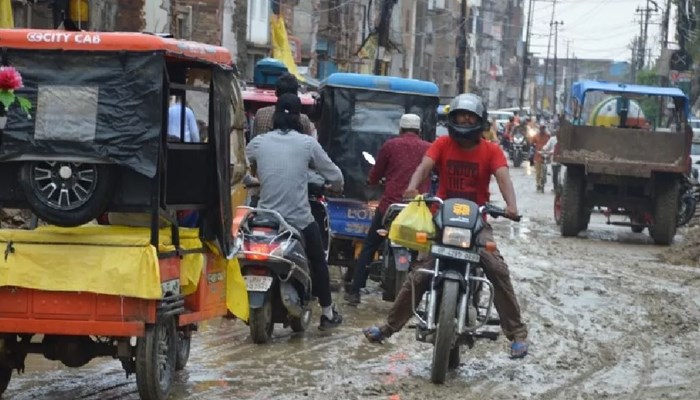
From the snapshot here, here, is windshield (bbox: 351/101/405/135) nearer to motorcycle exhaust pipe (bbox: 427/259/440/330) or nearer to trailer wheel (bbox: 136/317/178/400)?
motorcycle exhaust pipe (bbox: 427/259/440/330)

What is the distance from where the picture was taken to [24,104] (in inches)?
289

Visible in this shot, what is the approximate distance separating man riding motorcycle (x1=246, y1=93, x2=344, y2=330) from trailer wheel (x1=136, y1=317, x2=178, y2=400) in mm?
2508

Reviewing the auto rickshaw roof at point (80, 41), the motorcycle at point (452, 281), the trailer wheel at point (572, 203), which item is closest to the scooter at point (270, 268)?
the motorcycle at point (452, 281)

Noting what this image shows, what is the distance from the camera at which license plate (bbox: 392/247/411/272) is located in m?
12.2

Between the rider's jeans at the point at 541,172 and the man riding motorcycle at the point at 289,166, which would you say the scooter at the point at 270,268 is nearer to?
the man riding motorcycle at the point at 289,166

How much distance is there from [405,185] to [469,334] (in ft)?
12.7

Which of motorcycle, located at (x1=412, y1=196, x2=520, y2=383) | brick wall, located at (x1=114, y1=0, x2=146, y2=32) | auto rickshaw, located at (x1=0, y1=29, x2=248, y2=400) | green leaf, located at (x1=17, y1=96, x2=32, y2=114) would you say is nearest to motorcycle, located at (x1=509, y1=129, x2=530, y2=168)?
brick wall, located at (x1=114, y1=0, x2=146, y2=32)

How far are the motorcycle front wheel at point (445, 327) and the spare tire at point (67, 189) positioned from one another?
2178mm

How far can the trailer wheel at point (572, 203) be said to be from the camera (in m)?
22.6

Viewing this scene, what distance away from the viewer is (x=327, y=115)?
49.5 feet

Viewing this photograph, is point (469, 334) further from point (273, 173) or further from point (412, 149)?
point (412, 149)

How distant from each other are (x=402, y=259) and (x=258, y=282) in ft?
8.14

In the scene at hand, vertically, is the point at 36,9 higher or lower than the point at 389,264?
higher

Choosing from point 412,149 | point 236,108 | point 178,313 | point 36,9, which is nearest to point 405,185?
point 412,149
